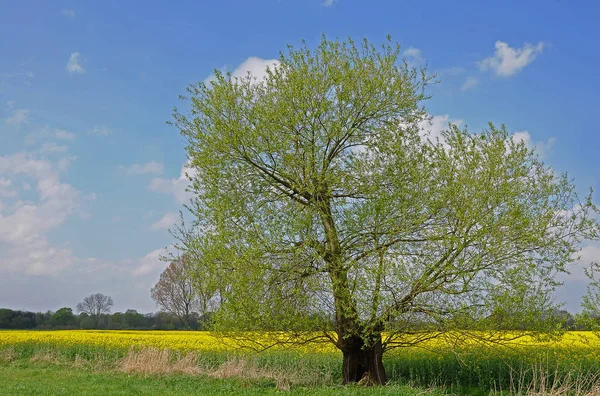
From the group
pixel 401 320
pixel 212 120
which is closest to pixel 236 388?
pixel 401 320

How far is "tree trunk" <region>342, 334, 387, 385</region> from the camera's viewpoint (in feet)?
51.9

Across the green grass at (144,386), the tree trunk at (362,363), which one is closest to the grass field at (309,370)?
the green grass at (144,386)

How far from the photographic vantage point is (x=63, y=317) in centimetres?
5419

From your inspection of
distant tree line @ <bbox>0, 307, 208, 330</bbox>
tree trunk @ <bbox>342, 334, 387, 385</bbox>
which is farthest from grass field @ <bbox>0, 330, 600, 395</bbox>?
distant tree line @ <bbox>0, 307, 208, 330</bbox>

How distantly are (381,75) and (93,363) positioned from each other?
54.8ft

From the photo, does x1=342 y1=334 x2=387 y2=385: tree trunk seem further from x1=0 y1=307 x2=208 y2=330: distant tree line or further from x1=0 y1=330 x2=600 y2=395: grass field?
x1=0 y1=307 x2=208 y2=330: distant tree line

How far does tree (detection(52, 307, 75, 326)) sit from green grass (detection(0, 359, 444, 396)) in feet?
120

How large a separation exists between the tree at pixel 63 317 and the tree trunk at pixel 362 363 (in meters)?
44.2

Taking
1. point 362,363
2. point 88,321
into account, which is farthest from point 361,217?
point 88,321

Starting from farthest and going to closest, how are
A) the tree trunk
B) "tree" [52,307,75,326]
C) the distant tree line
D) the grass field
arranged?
"tree" [52,307,75,326]
the distant tree line
the tree trunk
the grass field

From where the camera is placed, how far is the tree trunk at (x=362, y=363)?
15.8 meters

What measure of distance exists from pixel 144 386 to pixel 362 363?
642 centimetres

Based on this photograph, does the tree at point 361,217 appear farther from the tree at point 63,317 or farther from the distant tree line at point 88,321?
the tree at point 63,317

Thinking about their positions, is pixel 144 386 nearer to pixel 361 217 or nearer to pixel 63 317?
pixel 361 217
